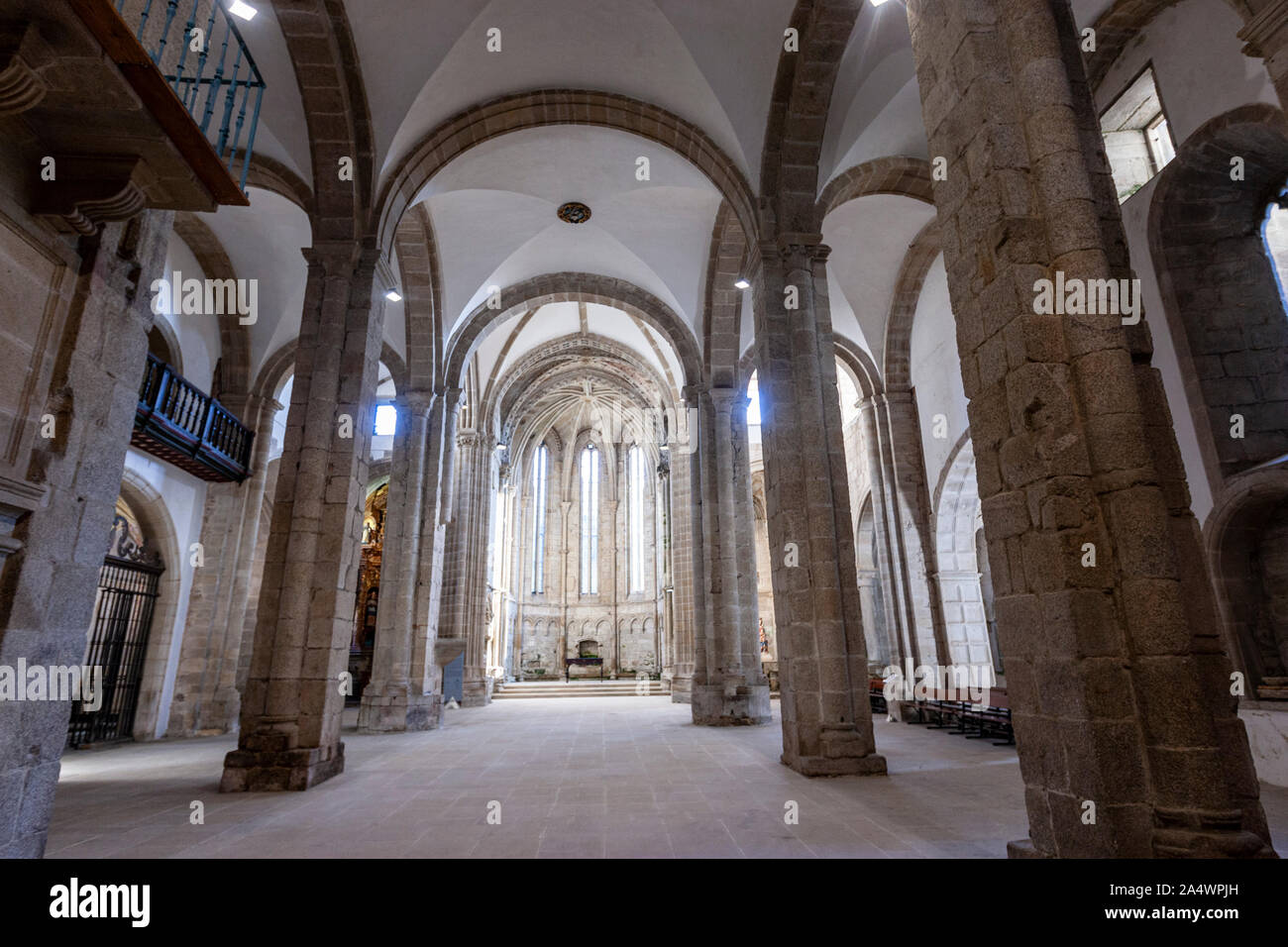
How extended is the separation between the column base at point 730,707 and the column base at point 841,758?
204 inches

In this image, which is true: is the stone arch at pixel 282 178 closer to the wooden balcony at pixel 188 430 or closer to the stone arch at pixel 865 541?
the wooden balcony at pixel 188 430

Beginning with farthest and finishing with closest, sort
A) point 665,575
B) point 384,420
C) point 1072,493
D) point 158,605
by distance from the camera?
point 665,575
point 384,420
point 158,605
point 1072,493

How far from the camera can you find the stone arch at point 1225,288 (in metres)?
6.66

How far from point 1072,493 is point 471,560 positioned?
16.2m

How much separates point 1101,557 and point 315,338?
7574 millimetres

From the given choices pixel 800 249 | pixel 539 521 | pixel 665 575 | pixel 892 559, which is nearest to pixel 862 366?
pixel 892 559

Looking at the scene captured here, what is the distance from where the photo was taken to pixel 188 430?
10.6 m

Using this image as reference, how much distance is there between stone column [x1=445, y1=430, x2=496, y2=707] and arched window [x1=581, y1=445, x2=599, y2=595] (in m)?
13.1

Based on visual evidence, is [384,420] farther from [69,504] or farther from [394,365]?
[69,504]

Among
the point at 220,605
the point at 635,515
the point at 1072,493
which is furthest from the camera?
the point at 635,515

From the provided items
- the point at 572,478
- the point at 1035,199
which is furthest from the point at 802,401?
the point at 572,478

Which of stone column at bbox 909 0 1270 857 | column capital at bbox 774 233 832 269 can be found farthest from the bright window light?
stone column at bbox 909 0 1270 857

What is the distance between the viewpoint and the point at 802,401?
23.7 ft
